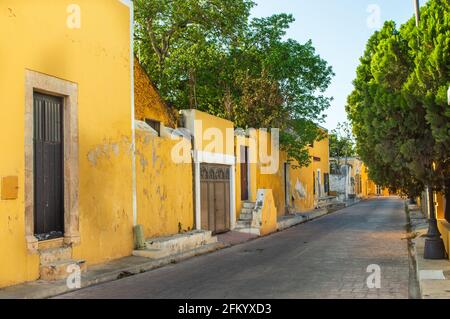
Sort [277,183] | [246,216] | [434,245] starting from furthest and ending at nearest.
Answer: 1. [277,183]
2. [246,216]
3. [434,245]

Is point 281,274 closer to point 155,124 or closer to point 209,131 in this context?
point 155,124

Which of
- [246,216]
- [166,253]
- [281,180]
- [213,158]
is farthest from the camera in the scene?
[281,180]

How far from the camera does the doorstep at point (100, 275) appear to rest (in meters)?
8.43

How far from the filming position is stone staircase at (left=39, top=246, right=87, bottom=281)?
31.1ft

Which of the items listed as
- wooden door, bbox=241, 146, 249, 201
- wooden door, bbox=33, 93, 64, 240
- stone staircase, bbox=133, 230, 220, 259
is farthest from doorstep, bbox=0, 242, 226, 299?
wooden door, bbox=241, 146, 249, 201

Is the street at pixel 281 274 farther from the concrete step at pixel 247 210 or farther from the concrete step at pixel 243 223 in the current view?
the concrete step at pixel 247 210

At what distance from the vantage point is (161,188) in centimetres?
1486

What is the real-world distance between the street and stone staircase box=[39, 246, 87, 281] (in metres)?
0.61

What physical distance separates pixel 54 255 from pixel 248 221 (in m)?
11.8

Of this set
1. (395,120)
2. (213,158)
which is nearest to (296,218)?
(213,158)

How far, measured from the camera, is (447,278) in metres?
9.59

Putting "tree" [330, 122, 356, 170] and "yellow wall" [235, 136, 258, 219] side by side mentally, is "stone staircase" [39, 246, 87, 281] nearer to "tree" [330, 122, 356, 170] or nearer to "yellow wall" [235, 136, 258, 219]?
"yellow wall" [235, 136, 258, 219]
